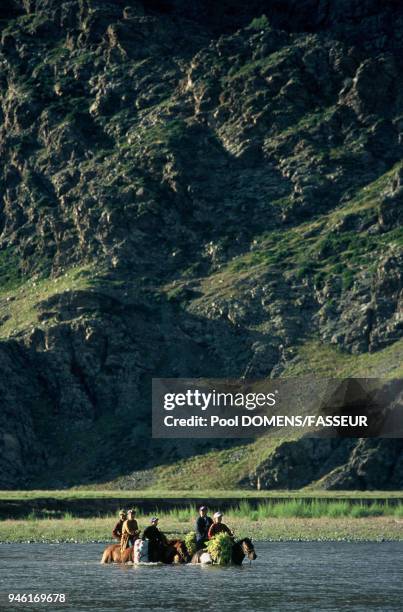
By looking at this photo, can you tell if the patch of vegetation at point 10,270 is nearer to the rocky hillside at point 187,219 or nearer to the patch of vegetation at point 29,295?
the patch of vegetation at point 29,295

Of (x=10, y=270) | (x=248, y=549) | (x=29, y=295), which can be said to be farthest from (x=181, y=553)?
(x=10, y=270)

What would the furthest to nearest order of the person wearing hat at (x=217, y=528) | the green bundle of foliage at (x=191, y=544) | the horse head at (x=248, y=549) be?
the green bundle of foliage at (x=191, y=544) → the person wearing hat at (x=217, y=528) → the horse head at (x=248, y=549)

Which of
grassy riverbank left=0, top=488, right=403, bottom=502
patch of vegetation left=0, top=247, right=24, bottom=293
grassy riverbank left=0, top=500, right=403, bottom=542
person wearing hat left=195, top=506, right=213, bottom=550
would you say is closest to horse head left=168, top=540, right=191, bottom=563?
person wearing hat left=195, top=506, right=213, bottom=550

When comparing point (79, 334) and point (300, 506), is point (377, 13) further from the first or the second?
point (300, 506)

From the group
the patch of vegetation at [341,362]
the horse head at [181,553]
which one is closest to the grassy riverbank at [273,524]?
the horse head at [181,553]

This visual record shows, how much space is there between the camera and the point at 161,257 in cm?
13788

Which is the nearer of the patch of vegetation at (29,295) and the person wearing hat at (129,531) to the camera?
the person wearing hat at (129,531)

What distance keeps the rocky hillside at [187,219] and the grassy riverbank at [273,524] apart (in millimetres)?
26732

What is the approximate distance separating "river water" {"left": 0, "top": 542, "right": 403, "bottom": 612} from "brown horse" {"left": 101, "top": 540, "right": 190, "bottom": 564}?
2.11 feet

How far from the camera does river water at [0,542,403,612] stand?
141 feet

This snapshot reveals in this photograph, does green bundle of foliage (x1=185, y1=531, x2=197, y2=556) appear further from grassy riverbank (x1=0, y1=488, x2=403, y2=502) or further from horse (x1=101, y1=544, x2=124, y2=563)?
grassy riverbank (x1=0, y1=488, x2=403, y2=502)

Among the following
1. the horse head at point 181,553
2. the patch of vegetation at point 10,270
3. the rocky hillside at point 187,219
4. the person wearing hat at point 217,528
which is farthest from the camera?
the patch of vegetation at point 10,270

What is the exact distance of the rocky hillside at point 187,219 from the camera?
400 ft

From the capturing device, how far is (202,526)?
5453 cm
